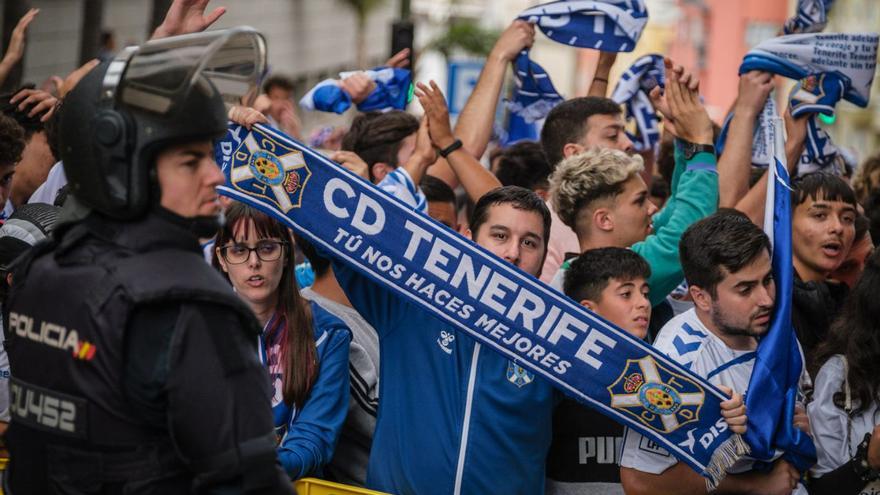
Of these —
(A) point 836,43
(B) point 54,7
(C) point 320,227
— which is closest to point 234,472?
(C) point 320,227

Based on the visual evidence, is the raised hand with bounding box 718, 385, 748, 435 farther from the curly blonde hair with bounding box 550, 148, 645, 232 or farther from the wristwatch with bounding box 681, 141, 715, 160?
the wristwatch with bounding box 681, 141, 715, 160

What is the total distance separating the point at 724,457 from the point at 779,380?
369 millimetres

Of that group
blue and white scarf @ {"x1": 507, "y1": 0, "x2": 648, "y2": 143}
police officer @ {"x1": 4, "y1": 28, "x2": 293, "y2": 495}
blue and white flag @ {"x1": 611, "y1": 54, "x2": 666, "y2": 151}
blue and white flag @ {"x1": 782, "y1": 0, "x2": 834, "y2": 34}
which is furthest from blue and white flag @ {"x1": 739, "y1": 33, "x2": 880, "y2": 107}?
police officer @ {"x1": 4, "y1": 28, "x2": 293, "y2": 495}

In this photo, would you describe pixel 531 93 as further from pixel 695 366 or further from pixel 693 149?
pixel 695 366

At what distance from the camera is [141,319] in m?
3.18

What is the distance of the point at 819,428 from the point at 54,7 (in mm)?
20462

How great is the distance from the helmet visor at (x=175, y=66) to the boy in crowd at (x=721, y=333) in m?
2.17

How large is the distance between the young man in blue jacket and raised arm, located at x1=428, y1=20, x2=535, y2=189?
2358 mm

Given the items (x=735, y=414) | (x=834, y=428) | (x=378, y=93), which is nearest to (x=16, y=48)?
(x=378, y=93)

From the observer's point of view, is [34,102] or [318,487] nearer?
[318,487]

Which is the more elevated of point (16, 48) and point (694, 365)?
point (16, 48)

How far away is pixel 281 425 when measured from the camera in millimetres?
5176

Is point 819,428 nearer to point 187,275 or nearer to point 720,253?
point 720,253

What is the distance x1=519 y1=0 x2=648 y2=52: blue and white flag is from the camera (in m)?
7.73
